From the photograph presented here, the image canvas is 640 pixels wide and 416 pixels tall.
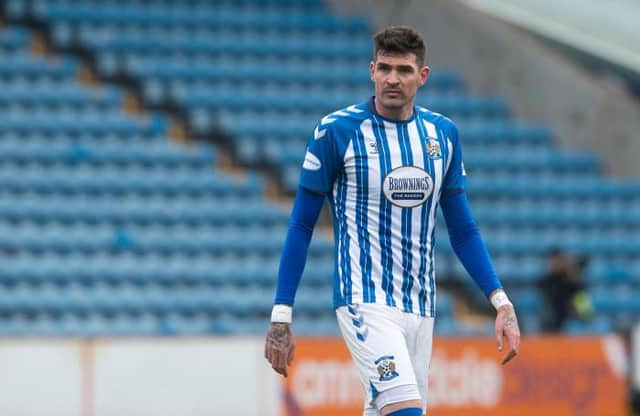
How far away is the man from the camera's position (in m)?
5.01

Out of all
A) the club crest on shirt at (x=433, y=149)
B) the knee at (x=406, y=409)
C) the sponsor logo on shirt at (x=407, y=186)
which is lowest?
the knee at (x=406, y=409)

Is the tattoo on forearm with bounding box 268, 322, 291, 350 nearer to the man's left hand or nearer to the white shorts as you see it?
the white shorts

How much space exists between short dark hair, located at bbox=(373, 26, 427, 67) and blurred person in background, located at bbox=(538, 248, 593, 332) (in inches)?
363

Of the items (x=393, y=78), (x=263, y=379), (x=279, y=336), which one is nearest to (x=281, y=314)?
(x=279, y=336)

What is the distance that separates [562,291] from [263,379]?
12.6 feet

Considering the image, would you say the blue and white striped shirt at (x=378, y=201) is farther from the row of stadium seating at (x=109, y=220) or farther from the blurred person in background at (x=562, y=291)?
the blurred person in background at (x=562, y=291)

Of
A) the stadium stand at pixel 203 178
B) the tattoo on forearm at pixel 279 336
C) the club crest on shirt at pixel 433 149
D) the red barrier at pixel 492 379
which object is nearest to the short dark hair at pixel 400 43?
the club crest on shirt at pixel 433 149

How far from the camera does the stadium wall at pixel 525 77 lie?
1745 cm

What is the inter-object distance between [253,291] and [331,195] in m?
8.82

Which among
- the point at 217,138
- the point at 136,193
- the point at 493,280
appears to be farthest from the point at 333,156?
the point at 217,138

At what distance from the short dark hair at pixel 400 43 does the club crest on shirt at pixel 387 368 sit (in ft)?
3.56

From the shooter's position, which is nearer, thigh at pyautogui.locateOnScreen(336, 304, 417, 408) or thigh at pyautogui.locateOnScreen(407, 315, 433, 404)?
thigh at pyautogui.locateOnScreen(336, 304, 417, 408)

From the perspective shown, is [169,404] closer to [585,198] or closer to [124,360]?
[124,360]

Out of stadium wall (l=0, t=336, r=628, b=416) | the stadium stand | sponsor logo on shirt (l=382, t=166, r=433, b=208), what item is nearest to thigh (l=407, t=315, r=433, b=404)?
sponsor logo on shirt (l=382, t=166, r=433, b=208)
